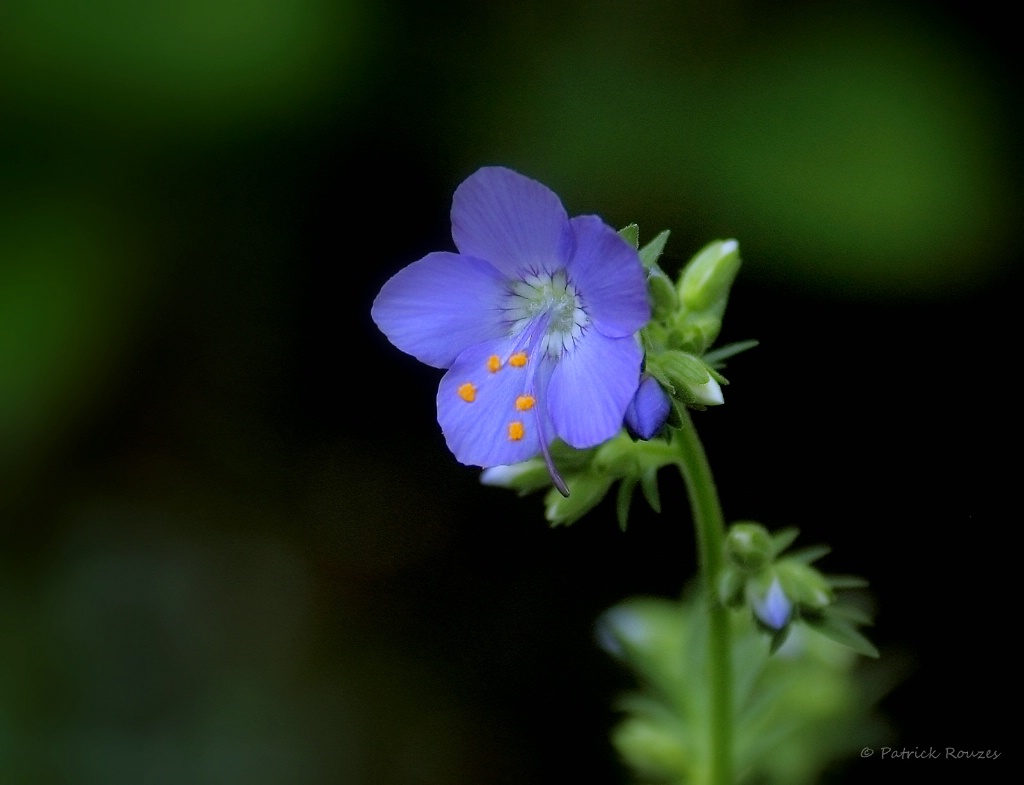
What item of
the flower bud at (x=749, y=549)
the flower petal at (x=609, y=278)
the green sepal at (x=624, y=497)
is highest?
the flower petal at (x=609, y=278)

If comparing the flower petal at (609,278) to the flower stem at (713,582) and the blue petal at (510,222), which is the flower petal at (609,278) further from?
the flower stem at (713,582)

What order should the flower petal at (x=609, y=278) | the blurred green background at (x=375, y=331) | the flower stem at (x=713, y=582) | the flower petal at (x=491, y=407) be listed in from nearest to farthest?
the flower petal at (x=609, y=278) < the flower petal at (x=491, y=407) < the flower stem at (x=713, y=582) < the blurred green background at (x=375, y=331)

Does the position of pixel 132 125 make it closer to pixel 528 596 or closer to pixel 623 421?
pixel 528 596

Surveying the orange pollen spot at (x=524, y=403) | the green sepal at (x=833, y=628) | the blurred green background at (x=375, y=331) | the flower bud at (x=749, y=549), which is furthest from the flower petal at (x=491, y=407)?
the blurred green background at (x=375, y=331)

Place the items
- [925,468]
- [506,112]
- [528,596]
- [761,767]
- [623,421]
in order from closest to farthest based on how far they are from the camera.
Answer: [623,421] < [761,767] < [925,468] < [528,596] < [506,112]

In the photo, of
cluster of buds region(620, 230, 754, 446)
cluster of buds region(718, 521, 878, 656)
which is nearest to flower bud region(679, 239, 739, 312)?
cluster of buds region(620, 230, 754, 446)

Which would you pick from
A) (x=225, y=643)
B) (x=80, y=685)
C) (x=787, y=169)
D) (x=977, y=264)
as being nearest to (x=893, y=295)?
(x=977, y=264)

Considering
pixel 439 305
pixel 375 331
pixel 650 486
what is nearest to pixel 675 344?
pixel 650 486
